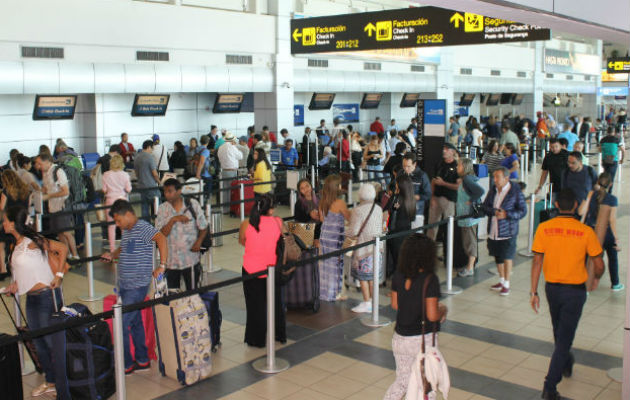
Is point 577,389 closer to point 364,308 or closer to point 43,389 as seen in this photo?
point 364,308

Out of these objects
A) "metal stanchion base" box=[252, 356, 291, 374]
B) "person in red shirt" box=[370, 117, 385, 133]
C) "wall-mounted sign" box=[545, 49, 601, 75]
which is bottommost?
"metal stanchion base" box=[252, 356, 291, 374]

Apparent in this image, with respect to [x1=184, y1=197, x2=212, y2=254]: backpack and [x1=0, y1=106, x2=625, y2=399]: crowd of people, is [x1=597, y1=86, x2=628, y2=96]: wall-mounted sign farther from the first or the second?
[x1=184, y1=197, x2=212, y2=254]: backpack

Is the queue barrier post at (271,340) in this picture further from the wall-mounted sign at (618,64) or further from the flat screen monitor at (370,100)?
the flat screen monitor at (370,100)

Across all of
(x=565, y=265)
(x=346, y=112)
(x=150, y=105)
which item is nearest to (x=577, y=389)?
(x=565, y=265)

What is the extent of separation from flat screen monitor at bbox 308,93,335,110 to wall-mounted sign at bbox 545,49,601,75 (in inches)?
649

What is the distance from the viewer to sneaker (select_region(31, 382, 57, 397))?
609 centimetres

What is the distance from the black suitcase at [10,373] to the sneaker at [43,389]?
2.74 ft

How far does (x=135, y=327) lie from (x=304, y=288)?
2.37 meters

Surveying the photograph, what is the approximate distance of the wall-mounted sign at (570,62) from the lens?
3875 cm

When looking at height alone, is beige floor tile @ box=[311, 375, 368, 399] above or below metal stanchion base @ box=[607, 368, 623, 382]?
below

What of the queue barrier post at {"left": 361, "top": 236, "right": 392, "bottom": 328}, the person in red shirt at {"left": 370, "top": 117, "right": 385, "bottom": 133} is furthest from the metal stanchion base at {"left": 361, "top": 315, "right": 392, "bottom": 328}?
the person in red shirt at {"left": 370, "top": 117, "right": 385, "bottom": 133}

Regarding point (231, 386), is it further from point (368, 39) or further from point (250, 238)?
point (368, 39)

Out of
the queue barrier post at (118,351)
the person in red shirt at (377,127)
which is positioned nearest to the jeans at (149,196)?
the queue barrier post at (118,351)

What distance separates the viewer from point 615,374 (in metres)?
6.35
